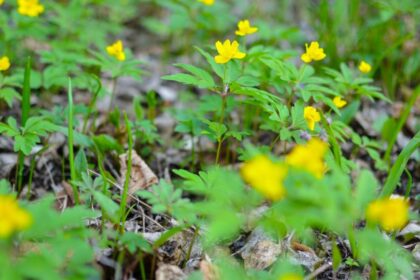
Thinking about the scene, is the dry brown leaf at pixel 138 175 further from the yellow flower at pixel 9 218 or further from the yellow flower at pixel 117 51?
the yellow flower at pixel 9 218

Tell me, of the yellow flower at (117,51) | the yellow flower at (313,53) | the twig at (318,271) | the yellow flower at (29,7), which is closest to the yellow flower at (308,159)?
the twig at (318,271)

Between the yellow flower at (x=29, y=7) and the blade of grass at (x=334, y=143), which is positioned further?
the yellow flower at (x=29, y=7)

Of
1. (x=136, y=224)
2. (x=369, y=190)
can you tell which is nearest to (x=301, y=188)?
(x=369, y=190)

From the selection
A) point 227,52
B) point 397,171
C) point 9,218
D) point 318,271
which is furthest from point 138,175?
point 9,218

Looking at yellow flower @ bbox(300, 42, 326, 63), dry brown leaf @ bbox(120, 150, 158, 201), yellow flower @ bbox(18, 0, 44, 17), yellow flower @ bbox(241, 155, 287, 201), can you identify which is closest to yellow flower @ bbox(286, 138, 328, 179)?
yellow flower @ bbox(241, 155, 287, 201)

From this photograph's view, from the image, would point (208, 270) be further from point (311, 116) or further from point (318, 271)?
point (311, 116)

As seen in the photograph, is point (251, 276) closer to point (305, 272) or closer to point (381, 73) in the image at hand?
point (305, 272)

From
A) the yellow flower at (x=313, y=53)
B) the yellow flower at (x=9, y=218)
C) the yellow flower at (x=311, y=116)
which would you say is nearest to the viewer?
the yellow flower at (x=9, y=218)

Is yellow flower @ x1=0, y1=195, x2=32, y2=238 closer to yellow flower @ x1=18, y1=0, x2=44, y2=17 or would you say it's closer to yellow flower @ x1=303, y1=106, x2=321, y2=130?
yellow flower @ x1=303, y1=106, x2=321, y2=130

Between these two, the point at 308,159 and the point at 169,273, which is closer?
the point at 308,159
